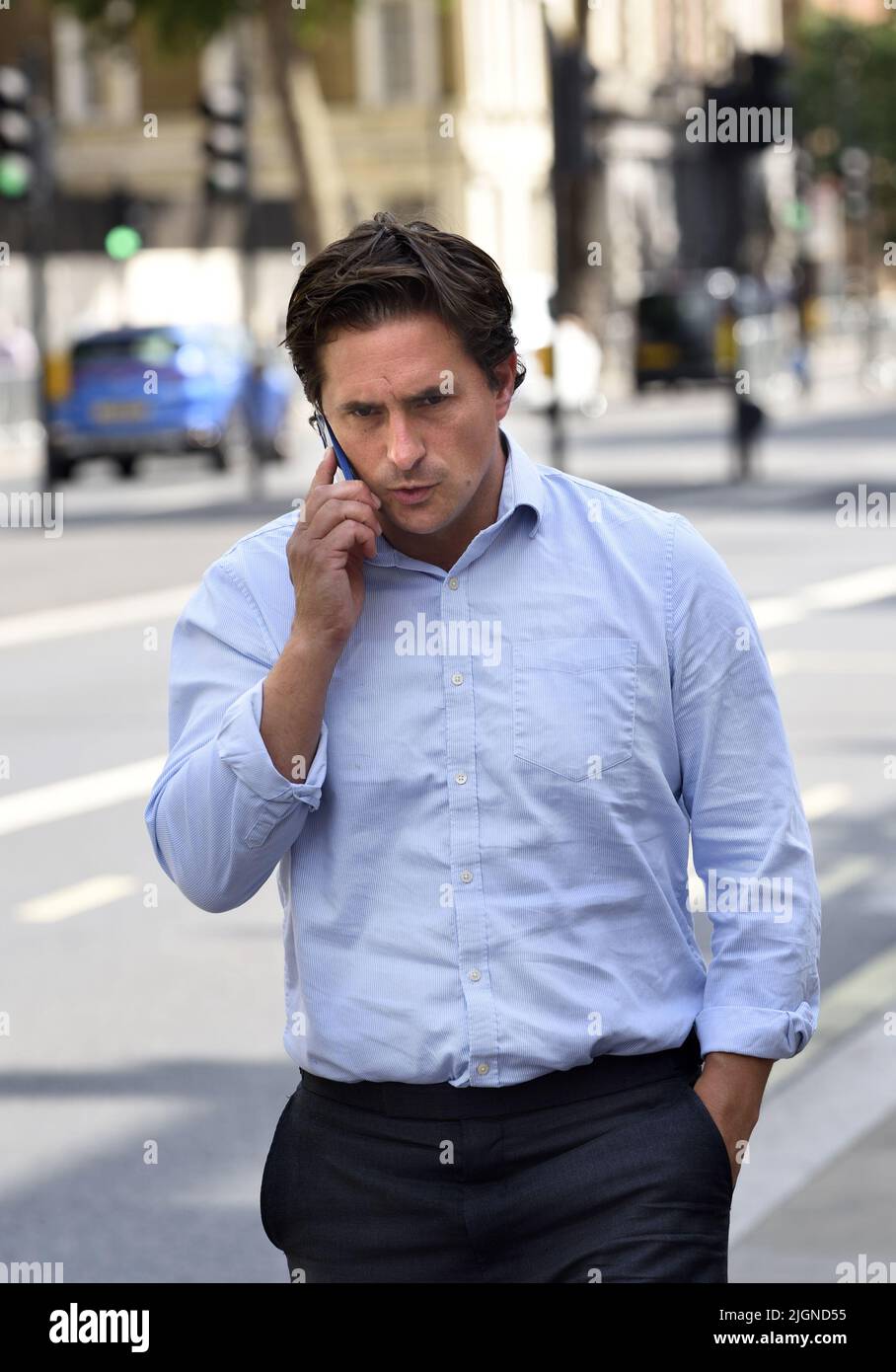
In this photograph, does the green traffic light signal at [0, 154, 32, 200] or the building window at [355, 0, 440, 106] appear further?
the building window at [355, 0, 440, 106]

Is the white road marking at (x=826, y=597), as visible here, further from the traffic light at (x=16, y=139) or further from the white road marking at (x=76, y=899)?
the traffic light at (x=16, y=139)

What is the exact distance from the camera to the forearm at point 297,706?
8.68 ft

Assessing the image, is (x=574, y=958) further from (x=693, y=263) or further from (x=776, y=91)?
(x=693, y=263)

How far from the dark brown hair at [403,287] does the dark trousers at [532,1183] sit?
29.5 inches

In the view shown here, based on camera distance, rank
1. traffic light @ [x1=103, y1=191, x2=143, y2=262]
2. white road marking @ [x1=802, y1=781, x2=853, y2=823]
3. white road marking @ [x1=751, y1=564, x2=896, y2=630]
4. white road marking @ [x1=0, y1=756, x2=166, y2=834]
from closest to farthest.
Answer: white road marking @ [x1=802, y1=781, x2=853, y2=823] < white road marking @ [x1=0, y1=756, x2=166, y2=834] < white road marking @ [x1=751, y1=564, x2=896, y2=630] < traffic light @ [x1=103, y1=191, x2=143, y2=262]

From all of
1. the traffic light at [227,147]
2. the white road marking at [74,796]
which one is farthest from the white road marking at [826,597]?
the traffic light at [227,147]

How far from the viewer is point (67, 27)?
66.6 metres

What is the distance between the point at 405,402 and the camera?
8.79ft

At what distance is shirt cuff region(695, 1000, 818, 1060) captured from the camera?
8.99 ft

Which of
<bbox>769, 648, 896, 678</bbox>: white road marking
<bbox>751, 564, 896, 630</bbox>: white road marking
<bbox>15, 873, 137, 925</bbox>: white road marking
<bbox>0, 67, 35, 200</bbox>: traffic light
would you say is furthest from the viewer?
<bbox>0, 67, 35, 200</bbox>: traffic light

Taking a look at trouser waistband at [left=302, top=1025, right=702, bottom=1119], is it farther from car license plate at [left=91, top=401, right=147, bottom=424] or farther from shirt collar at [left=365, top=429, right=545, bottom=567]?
car license plate at [left=91, top=401, right=147, bottom=424]

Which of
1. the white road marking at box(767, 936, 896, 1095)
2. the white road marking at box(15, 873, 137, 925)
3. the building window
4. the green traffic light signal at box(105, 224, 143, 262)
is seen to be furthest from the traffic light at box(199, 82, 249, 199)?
the building window

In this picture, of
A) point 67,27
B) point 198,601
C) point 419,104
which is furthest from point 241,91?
point 67,27

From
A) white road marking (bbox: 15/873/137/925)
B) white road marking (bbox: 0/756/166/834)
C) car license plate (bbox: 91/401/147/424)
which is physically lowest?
white road marking (bbox: 0/756/166/834)
